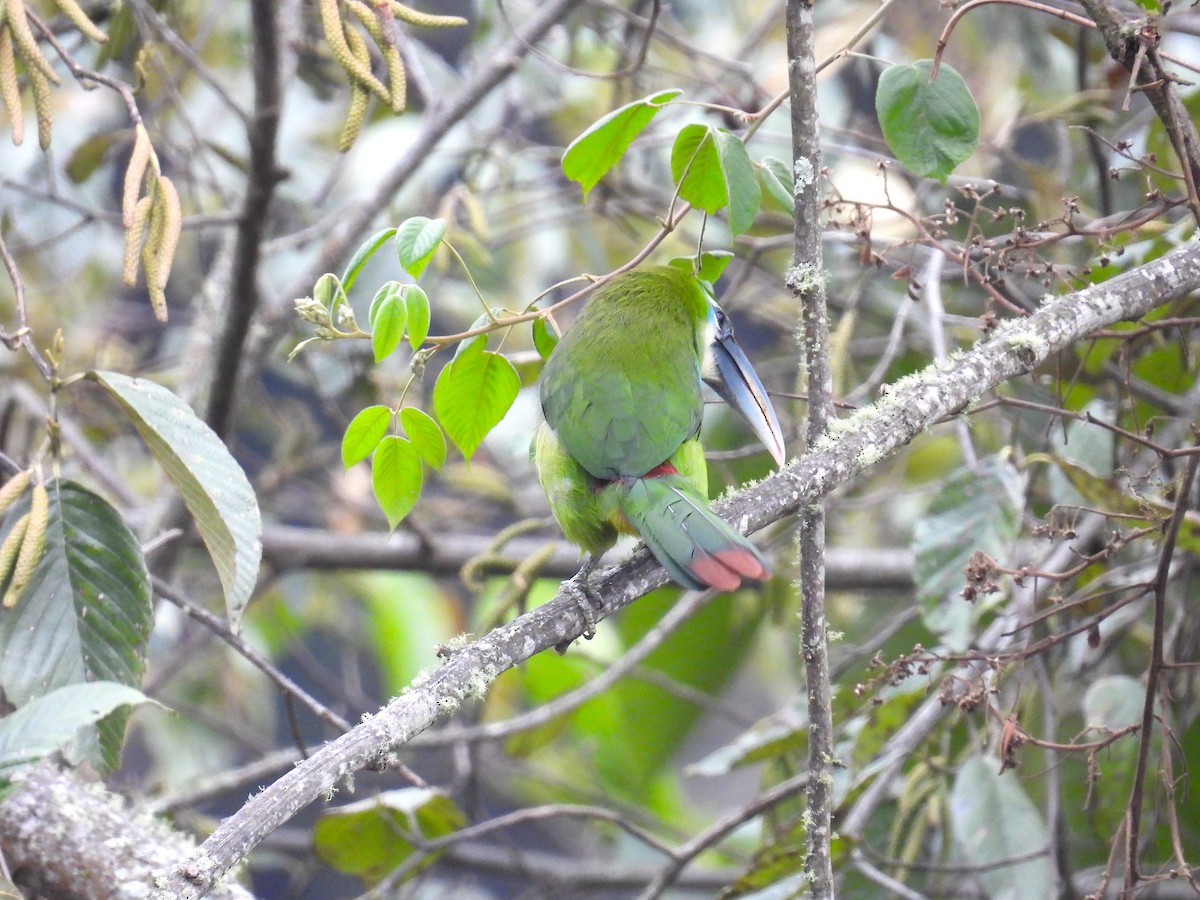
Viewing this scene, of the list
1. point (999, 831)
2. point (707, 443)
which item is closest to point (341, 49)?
point (999, 831)

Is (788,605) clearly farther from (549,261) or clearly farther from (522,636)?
(522,636)

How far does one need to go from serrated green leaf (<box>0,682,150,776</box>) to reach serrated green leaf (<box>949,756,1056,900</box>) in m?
1.68

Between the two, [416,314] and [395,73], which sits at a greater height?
[395,73]

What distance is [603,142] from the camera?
161 cm

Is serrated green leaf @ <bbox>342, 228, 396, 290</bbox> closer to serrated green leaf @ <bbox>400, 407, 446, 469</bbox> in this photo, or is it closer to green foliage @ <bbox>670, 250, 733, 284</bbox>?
serrated green leaf @ <bbox>400, 407, 446, 469</bbox>

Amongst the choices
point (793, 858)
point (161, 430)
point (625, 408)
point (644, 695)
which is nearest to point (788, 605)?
point (644, 695)

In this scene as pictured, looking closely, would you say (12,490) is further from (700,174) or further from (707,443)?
(707,443)

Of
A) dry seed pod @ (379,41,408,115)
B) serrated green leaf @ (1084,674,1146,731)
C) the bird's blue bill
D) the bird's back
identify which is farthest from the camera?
serrated green leaf @ (1084,674,1146,731)

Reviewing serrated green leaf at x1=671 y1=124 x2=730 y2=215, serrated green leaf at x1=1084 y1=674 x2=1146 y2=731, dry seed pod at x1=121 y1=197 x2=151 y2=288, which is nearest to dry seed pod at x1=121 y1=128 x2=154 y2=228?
dry seed pod at x1=121 y1=197 x2=151 y2=288

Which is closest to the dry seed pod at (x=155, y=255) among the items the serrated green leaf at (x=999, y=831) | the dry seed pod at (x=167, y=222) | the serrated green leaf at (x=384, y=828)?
the dry seed pod at (x=167, y=222)

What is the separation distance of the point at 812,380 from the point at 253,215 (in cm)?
145

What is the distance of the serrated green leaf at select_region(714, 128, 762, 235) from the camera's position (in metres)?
1.58

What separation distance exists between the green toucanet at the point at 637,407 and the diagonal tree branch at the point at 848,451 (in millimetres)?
129

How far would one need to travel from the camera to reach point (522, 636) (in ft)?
4.74
